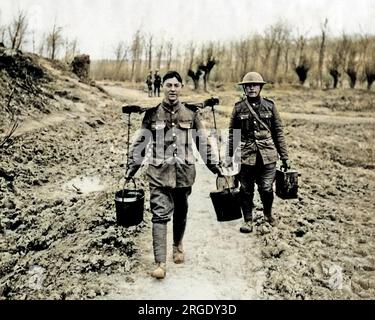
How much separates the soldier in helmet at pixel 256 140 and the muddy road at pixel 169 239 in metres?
0.55

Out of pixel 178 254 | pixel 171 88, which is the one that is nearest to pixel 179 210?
pixel 178 254

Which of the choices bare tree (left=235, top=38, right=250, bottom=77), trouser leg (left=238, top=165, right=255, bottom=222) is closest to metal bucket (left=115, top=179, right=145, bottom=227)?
trouser leg (left=238, top=165, right=255, bottom=222)

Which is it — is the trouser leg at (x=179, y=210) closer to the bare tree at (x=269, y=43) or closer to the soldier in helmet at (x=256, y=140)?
the soldier in helmet at (x=256, y=140)

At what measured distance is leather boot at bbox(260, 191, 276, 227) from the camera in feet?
16.0

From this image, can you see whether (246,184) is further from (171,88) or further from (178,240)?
(171,88)

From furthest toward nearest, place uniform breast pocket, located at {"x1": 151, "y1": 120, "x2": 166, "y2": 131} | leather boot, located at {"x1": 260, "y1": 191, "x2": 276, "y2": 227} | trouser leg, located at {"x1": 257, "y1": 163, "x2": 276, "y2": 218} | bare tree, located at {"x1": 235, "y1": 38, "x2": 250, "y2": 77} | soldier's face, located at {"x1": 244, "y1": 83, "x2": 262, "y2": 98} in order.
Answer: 1. bare tree, located at {"x1": 235, "y1": 38, "x2": 250, "y2": 77}
2. leather boot, located at {"x1": 260, "y1": 191, "x2": 276, "y2": 227}
3. trouser leg, located at {"x1": 257, "y1": 163, "x2": 276, "y2": 218}
4. soldier's face, located at {"x1": 244, "y1": 83, "x2": 262, "y2": 98}
5. uniform breast pocket, located at {"x1": 151, "y1": 120, "x2": 166, "y2": 131}

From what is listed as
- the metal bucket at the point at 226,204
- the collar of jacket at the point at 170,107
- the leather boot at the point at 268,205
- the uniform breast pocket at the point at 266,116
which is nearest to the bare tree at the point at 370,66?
the leather boot at the point at 268,205

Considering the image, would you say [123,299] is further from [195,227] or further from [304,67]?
[304,67]

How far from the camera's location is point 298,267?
13.3 feet

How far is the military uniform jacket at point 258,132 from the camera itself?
4664 mm

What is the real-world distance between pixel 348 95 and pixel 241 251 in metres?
26.0

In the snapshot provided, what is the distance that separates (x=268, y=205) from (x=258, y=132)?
2.98 feet

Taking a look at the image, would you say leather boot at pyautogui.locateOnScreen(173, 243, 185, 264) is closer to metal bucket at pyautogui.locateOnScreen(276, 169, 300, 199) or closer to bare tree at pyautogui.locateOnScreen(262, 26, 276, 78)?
metal bucket at pyautogui.locateOnScreen(276, 169, 300, 199)

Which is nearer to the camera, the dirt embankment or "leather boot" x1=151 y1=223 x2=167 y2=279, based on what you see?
"leather boot" x1=151 y1=223 x2=167 y2=279
